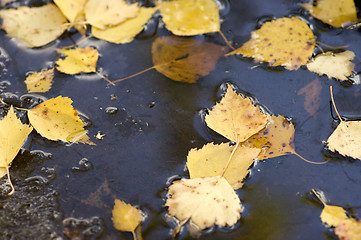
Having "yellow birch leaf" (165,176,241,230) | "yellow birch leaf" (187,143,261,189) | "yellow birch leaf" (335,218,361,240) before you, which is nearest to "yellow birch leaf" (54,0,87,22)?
"yellow birch leaf" (187,143,261,189)

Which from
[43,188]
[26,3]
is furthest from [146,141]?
[26,3]

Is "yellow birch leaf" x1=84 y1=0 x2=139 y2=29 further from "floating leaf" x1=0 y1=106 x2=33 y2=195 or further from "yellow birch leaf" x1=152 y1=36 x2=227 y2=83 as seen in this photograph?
"floating leaf" x1=0 y1=106 x2=33 y2=195

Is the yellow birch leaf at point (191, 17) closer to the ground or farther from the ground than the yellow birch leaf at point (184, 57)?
farther from the ground

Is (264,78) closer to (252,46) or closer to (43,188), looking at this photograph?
(252,46)

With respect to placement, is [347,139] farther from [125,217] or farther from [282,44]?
[125,217]

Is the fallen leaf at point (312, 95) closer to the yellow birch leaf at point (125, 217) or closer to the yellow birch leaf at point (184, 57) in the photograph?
the yellow birch leaf at point (184, 57)

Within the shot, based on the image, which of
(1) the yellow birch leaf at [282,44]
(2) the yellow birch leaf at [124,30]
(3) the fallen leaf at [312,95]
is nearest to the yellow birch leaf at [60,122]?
(2) the yellow birch leaf at [124,30]

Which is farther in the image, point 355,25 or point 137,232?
point 355,25
